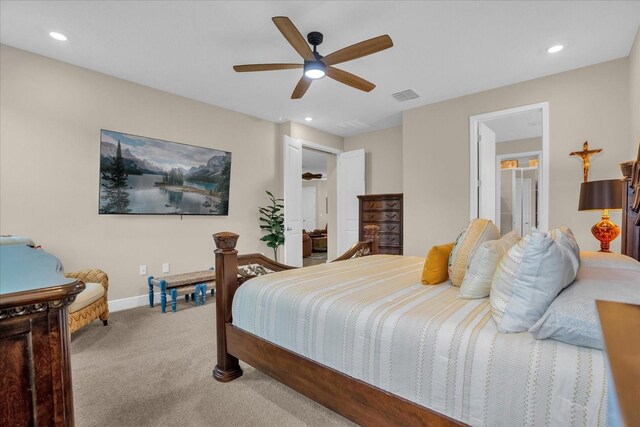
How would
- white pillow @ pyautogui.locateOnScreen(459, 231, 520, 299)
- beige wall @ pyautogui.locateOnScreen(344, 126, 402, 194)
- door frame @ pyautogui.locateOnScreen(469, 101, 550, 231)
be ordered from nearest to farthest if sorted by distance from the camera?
1. white pillow @ pyautogui.locateOnScreen(459, 231, 520, 299)
2. door frame @ pyautogui.locateOnScreen(469, 101, 550, 231)
3. beige wall @ pyautogui.locateOnScreen(344, 126, 402, 194)

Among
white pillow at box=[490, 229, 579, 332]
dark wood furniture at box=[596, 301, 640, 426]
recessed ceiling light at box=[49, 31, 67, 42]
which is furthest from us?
recessed ceiling light at box=[49, 31, 67, 42]

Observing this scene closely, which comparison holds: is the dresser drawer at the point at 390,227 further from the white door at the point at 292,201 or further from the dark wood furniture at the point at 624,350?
the dark wood furniture at the point at 624,350

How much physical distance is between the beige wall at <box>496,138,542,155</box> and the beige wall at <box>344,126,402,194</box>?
2217 mm

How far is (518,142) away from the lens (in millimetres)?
5891

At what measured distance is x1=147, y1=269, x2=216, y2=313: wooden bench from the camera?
136 inches

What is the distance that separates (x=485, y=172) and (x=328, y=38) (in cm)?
283

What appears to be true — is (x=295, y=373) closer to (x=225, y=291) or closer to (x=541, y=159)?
(x=225, y=291)

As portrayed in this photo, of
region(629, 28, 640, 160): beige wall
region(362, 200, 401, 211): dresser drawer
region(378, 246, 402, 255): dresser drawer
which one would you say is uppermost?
region(629, 28, 640, 160): beige wall

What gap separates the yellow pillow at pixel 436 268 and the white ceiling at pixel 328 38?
189cm

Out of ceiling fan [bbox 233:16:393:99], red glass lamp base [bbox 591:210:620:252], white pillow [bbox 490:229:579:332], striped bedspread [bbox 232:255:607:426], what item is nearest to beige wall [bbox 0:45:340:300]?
ceiling fan [bbox 233:16:393:99]

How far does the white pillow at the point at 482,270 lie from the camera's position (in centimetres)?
142

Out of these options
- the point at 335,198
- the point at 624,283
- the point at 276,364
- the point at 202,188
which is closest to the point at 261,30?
the point at 202,188

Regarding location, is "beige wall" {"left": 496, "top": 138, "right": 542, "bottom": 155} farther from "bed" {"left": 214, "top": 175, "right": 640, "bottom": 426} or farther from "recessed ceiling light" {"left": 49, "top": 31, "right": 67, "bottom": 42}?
"recessed ceiling light" {"left": 49, "top": 31, "right": 67, "bottom": 42}

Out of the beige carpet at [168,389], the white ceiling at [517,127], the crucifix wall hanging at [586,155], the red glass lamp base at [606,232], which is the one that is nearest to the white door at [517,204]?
the white ceiling at [517,127]
